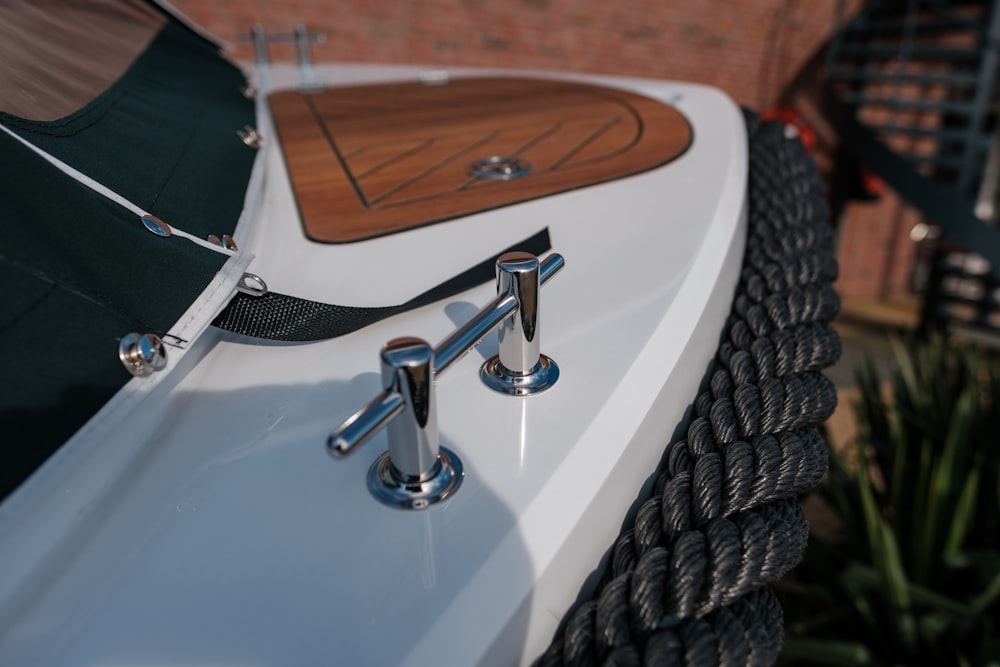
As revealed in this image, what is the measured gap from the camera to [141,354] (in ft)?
1.63

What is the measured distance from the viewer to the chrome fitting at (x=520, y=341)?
0.52 metres

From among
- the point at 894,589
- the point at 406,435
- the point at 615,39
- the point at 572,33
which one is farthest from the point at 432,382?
the point at 615,39

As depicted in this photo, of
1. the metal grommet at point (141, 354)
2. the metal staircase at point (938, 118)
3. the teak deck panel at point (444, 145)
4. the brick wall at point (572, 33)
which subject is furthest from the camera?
the metal staircase at point (938, 118)

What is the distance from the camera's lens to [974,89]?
4.49m

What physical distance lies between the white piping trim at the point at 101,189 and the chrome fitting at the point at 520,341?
0.29 meters

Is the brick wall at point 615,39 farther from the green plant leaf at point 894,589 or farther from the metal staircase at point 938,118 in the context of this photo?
the green plant leaf at point 894,589

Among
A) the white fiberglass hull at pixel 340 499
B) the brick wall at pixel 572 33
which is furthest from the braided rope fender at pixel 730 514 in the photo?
the brick wall at pixel 572 33

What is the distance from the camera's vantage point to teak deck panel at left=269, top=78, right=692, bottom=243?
2.96 feet

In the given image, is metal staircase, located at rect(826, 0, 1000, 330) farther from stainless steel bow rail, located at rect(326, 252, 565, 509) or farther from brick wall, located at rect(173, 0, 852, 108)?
stainless steel bow rail, located at rect(326, 252, 565, 509)

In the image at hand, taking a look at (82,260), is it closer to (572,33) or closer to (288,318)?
(288,318)

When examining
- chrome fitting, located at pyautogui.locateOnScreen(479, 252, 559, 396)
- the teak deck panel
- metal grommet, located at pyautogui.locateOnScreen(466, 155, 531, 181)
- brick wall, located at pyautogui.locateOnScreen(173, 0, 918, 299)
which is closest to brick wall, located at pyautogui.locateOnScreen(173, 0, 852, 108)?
brick wall, located at pyautogui.locateOnScreen(173, 0, 918, 299)

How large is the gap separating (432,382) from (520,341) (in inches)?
5.4

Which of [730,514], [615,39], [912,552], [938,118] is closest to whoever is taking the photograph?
[730,514]

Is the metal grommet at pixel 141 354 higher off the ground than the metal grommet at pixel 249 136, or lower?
lower
